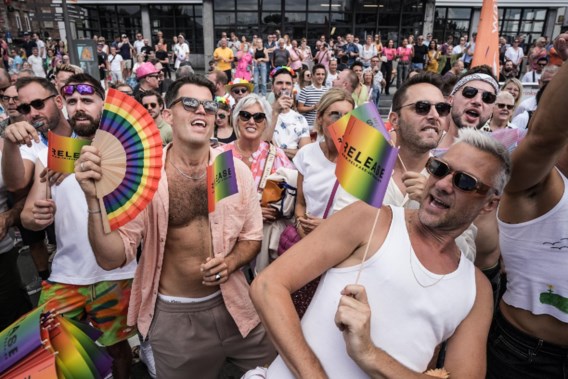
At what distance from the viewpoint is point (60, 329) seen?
171 centimetres

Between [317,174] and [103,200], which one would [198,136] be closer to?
[103,200]

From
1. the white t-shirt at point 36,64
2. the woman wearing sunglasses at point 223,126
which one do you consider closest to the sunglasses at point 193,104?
the woman wearing sunglasses at point 223,126

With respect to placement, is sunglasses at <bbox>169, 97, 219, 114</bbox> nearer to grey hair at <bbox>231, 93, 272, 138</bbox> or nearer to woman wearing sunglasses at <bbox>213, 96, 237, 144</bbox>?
grey hair at <bbox>231, 93, 272, 138</bbox>

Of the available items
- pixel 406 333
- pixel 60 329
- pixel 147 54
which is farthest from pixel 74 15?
pixel 406 333

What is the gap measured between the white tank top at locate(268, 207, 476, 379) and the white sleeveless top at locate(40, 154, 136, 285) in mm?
1590

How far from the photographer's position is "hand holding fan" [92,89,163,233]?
172 cm

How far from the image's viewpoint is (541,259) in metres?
1.78

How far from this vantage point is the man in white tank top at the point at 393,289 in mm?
1407

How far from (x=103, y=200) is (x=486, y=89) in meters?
3.11

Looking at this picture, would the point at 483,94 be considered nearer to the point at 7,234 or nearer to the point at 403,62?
the point at 7,234

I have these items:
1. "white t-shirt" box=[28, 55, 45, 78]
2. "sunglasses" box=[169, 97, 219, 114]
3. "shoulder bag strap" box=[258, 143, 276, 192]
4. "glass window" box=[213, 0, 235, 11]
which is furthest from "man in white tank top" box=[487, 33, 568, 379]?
"glass window" box=[213, 0, 235, 11]

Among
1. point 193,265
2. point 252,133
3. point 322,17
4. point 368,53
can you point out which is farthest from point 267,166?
point 322,17

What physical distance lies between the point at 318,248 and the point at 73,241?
1776 mm

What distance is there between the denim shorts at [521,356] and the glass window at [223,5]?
21.8 m
